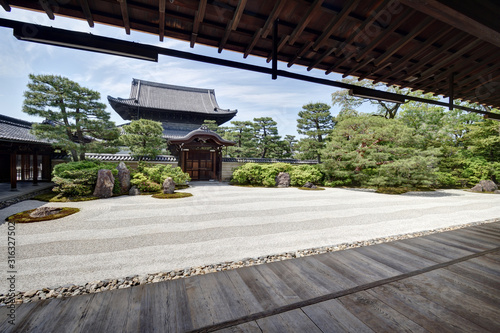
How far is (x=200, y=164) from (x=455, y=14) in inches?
478

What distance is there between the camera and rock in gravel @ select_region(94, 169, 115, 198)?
280 inches

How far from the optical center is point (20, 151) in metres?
7.90

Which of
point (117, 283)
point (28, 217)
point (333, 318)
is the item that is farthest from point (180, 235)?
point (28, 217)

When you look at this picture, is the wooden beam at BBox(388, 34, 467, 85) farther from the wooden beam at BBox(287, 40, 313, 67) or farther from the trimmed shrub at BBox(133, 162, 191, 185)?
the trimmed shrub at BBox(133, 162, 191, 185)

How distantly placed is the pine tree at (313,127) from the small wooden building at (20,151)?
1374cm

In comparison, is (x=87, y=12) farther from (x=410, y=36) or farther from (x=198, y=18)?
(x=410, y=36)

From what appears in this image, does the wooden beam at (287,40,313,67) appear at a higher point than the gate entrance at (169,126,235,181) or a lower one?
higher

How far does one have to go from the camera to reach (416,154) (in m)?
10.4

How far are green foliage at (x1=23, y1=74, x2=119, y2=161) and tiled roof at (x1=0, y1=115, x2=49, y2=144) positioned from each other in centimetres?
55

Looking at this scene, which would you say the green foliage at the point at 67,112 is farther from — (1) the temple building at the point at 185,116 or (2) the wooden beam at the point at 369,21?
(2) the wooden beam at the point at 369,21

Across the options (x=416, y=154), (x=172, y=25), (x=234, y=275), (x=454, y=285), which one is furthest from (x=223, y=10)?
(x=416, y=154)

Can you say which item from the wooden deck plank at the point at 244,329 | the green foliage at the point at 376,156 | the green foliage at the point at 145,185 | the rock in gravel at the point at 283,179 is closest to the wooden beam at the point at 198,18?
the wooden deck plank at the point at 244,329

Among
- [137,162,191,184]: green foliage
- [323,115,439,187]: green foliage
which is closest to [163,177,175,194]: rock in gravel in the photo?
[137,162,191,184]: green foliage

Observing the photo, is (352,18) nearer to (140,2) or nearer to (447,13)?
(447,13)
